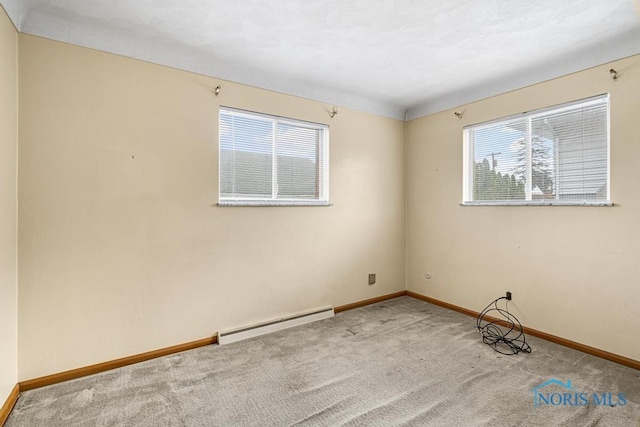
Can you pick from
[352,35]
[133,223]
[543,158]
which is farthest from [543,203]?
[133,223]

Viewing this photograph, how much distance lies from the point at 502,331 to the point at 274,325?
2283 mm

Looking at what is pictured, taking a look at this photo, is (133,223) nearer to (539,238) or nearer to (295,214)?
(295,214)

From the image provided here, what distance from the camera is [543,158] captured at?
2914mm

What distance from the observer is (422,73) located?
3.02 meters

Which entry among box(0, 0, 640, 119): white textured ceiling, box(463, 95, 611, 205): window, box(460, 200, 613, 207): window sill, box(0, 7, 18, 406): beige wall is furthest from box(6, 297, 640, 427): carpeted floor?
box(0, 0, 640, 119): white textured ceiling

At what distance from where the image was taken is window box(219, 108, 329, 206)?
9.49 feet

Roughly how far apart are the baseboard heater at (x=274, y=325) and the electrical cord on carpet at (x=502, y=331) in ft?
5.20

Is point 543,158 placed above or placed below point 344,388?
above

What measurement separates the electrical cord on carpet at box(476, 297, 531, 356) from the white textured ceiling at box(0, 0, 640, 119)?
233 centimetres

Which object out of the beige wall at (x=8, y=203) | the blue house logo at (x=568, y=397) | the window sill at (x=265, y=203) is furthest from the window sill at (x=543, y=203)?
the beige wall at (x=8, y=203)

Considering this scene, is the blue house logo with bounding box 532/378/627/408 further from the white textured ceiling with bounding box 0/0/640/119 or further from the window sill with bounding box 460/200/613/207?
the white textured ceiling with bounding box 0/0/640/119

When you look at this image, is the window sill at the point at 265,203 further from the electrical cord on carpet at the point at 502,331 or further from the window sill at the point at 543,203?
the electrical cord on carpet at the point at 502,331

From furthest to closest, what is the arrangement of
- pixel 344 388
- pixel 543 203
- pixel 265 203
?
1. pixel 265 203
2. pixel 543 203
3. pixel 344 388

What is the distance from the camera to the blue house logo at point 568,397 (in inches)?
75.4
